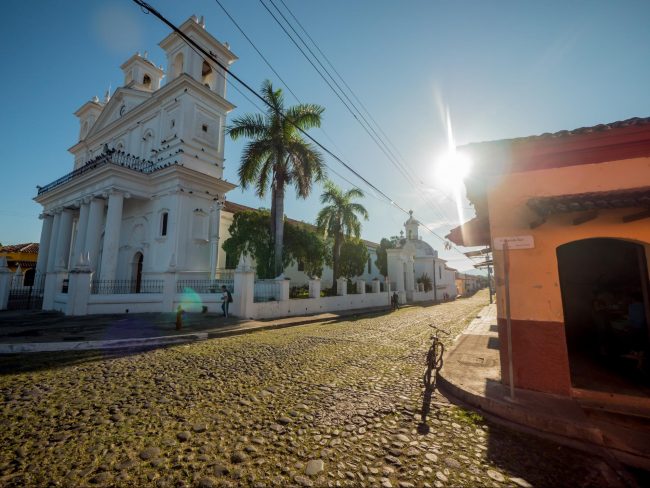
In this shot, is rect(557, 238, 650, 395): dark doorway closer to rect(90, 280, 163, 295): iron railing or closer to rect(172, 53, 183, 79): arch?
rect(90, 280, 163, 295): iron railing

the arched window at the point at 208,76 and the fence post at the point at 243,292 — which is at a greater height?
the arched window at the point at 208,76

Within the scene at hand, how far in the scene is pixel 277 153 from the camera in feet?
53.6

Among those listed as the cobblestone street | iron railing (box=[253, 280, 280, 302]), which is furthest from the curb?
iron railing (box=[253, 280, 280, 302])

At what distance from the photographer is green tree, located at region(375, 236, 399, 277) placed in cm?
3822

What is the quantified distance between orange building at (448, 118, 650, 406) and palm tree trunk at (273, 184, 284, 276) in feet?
38.9

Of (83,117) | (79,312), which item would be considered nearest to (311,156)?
(79,312)

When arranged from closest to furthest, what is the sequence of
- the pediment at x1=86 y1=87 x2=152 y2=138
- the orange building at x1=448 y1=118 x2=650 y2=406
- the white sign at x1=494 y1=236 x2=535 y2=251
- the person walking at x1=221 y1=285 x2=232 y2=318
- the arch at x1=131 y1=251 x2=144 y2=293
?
the orange building at x1=448 y1=118 x2=650 y2=406 → the white sign at x1=494 y1=236 x2=535 y2=251 → the person walking at x1=221 y1=285 x2=232 y2=318 → the arch at x1=131 y1=251 x2=144 y2=293 → the pediment at x1=86 y1=87 x2=152 y2=138

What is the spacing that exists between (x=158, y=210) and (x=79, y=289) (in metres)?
7.80

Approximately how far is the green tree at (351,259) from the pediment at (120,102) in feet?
70.9

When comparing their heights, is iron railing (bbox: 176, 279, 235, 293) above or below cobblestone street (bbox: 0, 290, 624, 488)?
above

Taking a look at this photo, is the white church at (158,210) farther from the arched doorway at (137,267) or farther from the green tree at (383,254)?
the green tree at (383,254)

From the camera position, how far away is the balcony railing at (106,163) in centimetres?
1899

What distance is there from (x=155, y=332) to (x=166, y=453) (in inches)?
297

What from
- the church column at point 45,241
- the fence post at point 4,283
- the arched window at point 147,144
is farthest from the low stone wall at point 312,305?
the church column at point 45,241
